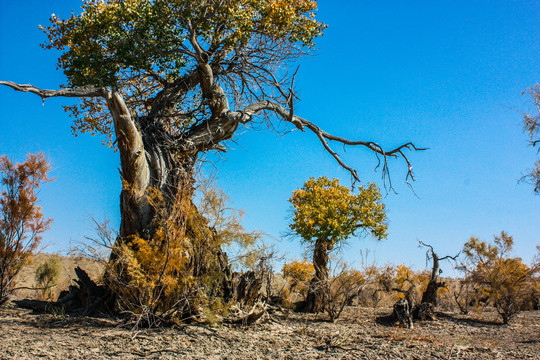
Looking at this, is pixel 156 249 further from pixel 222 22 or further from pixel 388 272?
pixel 388 272

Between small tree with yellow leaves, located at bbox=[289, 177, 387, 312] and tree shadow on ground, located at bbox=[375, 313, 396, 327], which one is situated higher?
small tree with yellow leaves, located at bbox=[289, 177, 387, 312]

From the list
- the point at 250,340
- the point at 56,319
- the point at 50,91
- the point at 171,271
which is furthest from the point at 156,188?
the point at 250,340

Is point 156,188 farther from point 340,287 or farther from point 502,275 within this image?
point 502,275

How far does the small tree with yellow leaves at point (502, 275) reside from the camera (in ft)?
31.3

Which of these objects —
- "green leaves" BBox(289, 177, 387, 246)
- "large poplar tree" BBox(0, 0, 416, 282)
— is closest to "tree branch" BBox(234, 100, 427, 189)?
"large poplar tree" BBox(0, 0, 416, 282)

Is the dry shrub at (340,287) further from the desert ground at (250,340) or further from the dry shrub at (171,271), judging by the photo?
the dry shrub at (171,271)

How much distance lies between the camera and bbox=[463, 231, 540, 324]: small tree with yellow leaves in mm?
9555

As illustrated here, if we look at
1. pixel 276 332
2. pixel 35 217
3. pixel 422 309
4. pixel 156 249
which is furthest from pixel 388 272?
pixel 35 217

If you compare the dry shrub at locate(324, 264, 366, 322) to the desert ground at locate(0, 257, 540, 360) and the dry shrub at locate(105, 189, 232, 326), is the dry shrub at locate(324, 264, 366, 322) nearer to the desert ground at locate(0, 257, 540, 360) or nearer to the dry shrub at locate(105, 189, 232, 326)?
the desert ground at locate(0, 257, 540, 360)

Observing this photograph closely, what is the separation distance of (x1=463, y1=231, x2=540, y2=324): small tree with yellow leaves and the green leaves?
309 centimetres

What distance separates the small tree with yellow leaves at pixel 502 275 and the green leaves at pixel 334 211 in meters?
3.09

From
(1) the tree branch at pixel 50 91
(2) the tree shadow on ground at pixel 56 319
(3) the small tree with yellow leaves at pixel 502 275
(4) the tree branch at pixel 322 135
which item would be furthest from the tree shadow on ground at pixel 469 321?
(1) the tree branch at pixel 50 91

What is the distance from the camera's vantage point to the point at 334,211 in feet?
42.2

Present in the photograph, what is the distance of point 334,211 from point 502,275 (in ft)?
16.0
